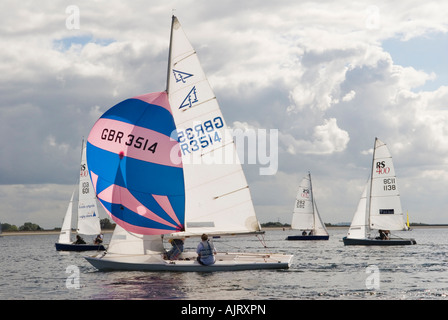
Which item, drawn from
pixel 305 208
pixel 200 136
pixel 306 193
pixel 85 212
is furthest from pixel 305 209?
pixel 200 136

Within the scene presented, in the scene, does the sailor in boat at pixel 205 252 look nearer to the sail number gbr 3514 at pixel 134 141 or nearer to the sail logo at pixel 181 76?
the sail number gbr 3514 at pixel 134 141

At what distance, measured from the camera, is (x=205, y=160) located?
26516 millimetres

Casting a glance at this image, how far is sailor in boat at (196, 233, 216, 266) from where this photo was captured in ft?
80.5

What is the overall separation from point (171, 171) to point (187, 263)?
4.15m

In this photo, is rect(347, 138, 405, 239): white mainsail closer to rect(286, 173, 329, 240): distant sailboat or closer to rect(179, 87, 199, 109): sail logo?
rect(286, 173, 329, 240): distant sailboat

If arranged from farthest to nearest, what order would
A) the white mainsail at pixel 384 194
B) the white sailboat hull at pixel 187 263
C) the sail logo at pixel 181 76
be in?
1. the white mainsail at pixel 384 194
2. the sail logo at pixel 181 76
3. the white sailboat hull at pixel 187 263

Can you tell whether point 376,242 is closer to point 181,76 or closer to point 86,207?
point 86,207

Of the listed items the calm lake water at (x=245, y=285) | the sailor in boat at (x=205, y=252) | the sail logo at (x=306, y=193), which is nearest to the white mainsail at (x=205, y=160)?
the sailor in boat at (x=205, y=252)

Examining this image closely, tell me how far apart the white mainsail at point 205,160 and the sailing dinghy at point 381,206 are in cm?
2916

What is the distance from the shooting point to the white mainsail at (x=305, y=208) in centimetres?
7100

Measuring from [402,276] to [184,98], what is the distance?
42.8ft

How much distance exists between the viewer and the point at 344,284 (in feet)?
78.7
